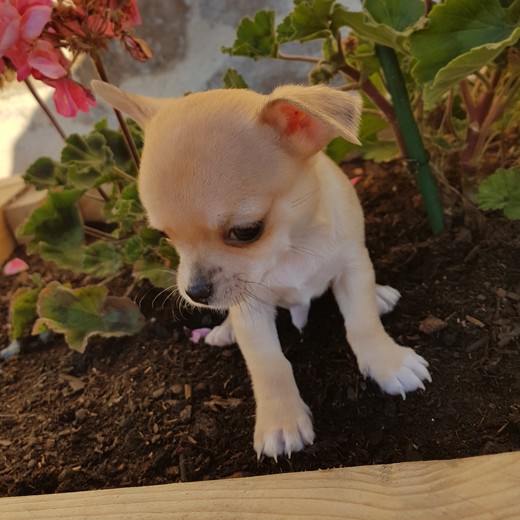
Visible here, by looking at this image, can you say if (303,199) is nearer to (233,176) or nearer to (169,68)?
(233,176)

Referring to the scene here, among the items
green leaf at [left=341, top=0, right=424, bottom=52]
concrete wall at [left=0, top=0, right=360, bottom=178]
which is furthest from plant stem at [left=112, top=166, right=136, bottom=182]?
concrete wall at [left=0, top=0, right=360, bottom=178]

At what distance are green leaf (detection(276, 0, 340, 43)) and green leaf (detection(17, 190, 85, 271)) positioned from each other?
848 millimetres

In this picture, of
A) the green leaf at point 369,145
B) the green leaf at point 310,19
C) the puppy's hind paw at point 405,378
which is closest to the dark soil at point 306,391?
the puppy's hind paw at point 405,378

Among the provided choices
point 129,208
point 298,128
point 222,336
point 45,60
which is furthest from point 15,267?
point 298,128

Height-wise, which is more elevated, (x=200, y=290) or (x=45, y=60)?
(x=45, y=60)

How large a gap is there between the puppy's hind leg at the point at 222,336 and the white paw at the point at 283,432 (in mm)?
406

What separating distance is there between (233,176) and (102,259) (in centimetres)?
88

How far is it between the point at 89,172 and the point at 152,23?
167 cm

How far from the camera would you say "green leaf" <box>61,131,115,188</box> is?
1.87 metres

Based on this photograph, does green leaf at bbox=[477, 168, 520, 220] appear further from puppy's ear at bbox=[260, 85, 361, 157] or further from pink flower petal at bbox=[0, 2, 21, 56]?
pink flower petal at bbox=[0, 2, 21, 56]

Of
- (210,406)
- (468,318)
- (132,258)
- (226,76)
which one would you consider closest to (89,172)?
(132,258)

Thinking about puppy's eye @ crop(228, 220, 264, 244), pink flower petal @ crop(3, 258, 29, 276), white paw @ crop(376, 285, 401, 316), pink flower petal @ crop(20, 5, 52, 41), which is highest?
pink flower petal @ crop(20, 5, 52, 41)

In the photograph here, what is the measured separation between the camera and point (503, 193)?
5.94ft

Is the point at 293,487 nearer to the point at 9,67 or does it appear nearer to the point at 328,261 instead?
the point at 328,261
